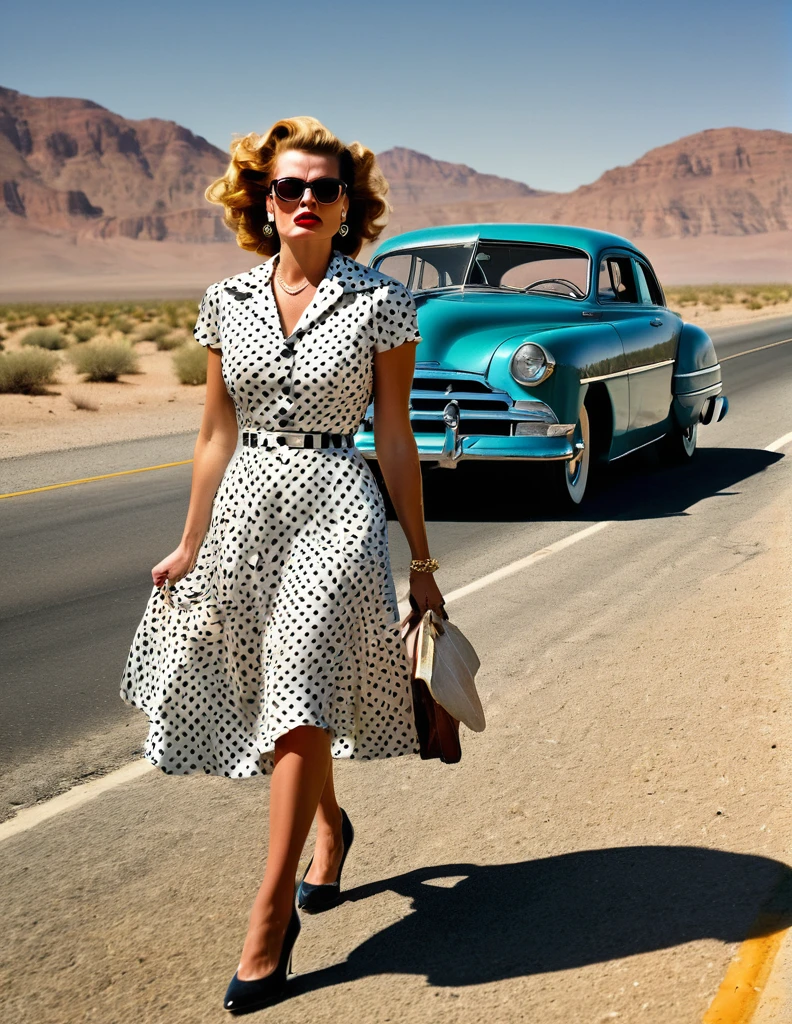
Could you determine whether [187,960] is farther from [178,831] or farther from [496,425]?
[496,425]

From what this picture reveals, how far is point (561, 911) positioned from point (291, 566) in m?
1.17

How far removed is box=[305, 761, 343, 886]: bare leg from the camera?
10.4 feet

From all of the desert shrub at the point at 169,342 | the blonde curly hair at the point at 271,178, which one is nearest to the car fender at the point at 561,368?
the blonde curly hair at the point at 271,178

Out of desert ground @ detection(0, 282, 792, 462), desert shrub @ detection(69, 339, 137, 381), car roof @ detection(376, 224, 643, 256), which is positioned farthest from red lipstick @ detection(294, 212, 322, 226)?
A: desert shrub @ detection(69, 339, 137, 381)

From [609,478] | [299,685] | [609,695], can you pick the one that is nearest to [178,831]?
[299,685]

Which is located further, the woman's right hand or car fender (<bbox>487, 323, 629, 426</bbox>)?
car fender (<bbox>487, 323, 629, 426</bbox>)

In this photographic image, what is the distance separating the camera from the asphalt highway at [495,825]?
281cm

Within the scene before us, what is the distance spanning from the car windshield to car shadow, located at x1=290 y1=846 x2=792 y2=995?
257 inches

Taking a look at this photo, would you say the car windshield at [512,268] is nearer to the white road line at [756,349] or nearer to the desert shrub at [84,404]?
the desert shrub at [84,404]

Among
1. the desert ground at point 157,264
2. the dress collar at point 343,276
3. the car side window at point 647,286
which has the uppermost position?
the dress collar at point 343,276

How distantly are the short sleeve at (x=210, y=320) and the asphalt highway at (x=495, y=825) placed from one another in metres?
1.49

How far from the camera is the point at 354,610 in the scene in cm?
286

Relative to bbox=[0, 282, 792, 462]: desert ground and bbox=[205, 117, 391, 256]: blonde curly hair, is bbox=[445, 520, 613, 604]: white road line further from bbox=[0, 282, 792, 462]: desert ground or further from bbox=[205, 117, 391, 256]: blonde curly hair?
bbox=[0, 282, 792, 462]: desert ground

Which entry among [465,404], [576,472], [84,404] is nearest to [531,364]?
[465,404]
